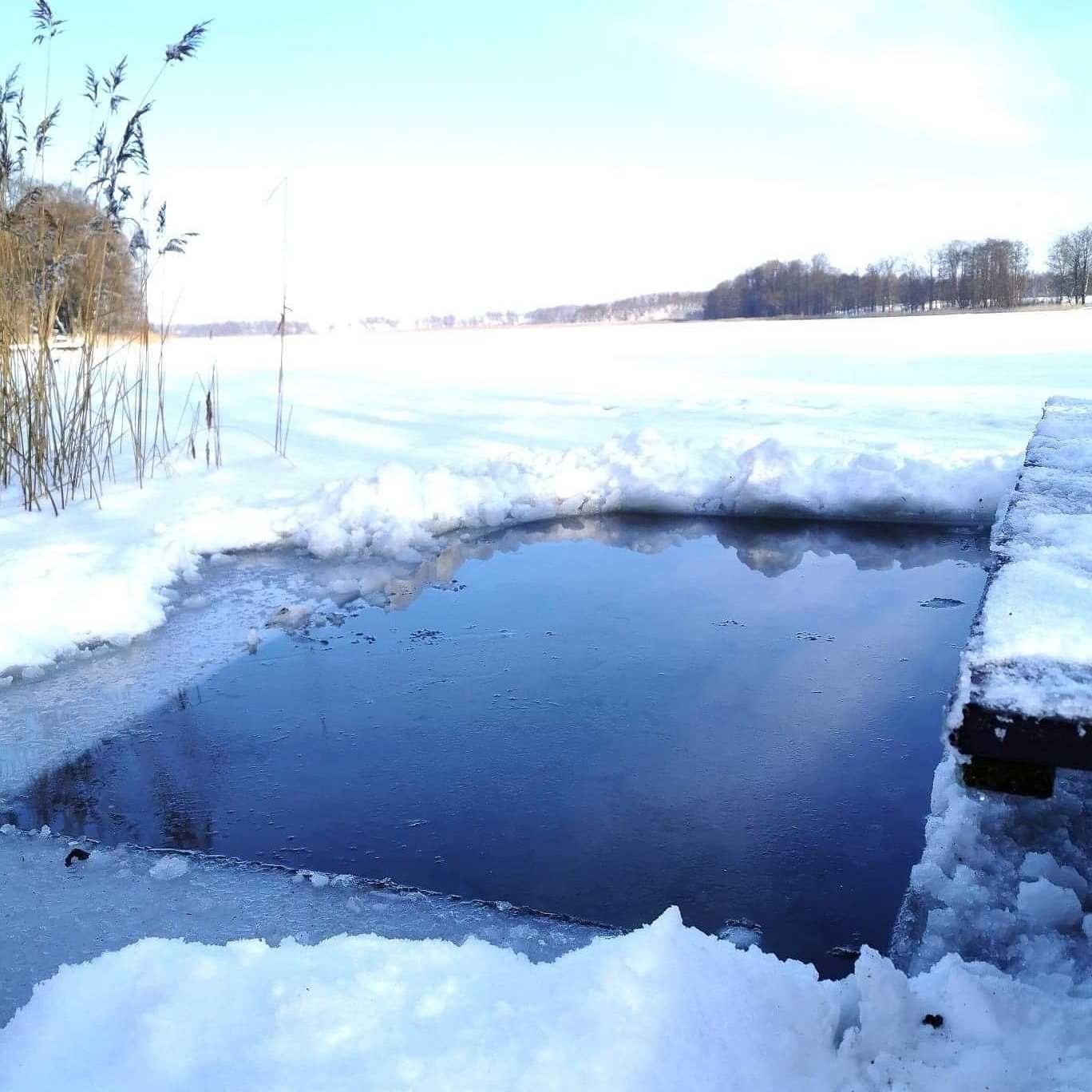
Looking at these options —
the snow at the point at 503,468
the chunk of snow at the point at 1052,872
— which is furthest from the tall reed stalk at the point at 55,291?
the chunk of snow at the point at 1052,872

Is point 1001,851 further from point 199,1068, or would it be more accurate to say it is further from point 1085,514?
point 199,1068

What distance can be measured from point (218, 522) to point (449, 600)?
1.37 metres

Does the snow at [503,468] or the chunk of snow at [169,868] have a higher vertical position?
the snow at [503,468]

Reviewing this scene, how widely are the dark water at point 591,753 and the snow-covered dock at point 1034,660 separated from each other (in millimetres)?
584

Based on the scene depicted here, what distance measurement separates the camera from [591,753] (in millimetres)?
2078

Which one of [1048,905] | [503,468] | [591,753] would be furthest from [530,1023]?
[503,468]

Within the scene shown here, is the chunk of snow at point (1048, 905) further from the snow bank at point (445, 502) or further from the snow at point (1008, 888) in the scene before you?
the snow bank at point (445, 502)

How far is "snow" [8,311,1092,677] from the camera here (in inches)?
136

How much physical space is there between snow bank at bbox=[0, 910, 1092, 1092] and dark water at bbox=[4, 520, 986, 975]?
30 centimetres

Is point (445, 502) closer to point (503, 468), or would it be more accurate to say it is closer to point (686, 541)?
point (503, 468)

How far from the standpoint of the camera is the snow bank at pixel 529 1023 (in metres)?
0.97

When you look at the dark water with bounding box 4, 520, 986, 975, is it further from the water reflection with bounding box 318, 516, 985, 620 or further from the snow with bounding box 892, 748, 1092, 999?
the water reflection with bounding box 318, 516, 985, 620

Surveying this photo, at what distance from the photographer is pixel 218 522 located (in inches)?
158

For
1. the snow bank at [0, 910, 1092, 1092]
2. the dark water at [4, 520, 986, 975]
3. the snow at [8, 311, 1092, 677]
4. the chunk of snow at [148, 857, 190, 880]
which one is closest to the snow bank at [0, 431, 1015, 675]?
the snow at [8, 311, 1092, 677]
